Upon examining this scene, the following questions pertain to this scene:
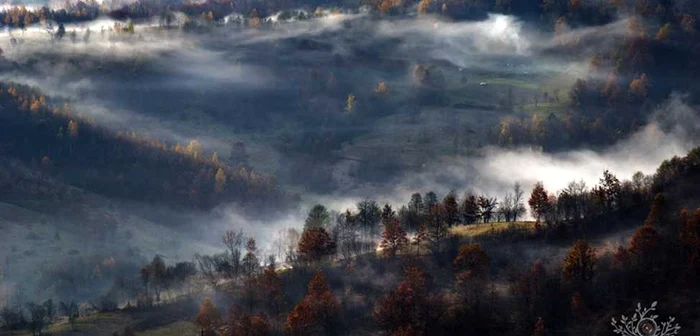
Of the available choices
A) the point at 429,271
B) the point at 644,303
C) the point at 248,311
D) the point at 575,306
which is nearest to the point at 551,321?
the point at 575,306

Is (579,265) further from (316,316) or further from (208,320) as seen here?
(208,320)

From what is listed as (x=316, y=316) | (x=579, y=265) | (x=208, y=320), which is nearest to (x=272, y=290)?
(x=208, y=320)

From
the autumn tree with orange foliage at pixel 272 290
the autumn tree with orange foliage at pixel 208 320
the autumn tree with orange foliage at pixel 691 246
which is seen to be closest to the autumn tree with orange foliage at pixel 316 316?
the autumn tree with orange foliage at pixel 272 290

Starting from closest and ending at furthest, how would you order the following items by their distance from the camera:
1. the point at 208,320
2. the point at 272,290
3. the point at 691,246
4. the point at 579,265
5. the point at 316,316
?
the point at 691,246, the point at 316,316, the point at 579,265, the point at 208,320, the point at 272,290

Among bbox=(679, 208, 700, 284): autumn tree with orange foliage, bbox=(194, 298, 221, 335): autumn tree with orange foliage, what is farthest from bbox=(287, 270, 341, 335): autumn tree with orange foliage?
bbox=(679, 208, 700, 284): autumn tree with orange foliage

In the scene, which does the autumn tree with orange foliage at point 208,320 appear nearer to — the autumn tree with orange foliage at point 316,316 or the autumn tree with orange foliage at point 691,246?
the autumn tree with orange foliage at point 316,316

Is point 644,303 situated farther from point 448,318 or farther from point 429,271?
point 429,271

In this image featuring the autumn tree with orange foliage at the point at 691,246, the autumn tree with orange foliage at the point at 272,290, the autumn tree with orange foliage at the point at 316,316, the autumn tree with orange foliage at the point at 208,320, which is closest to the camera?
the autumn tree with orange foliage at the point at 691,246
